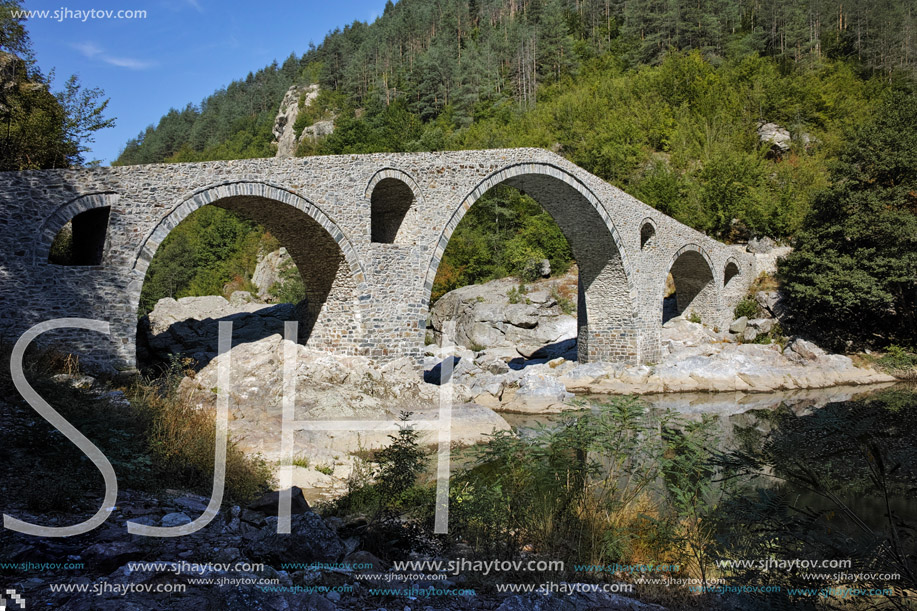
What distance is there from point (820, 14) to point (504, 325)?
38865 millimetres

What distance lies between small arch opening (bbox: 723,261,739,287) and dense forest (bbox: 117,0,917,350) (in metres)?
2.37

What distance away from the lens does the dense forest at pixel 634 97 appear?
26531 mm

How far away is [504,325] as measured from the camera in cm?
2066

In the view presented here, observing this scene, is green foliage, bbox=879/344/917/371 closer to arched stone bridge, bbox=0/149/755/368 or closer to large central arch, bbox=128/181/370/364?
arched stone bridge, bbox=0/149/755/368

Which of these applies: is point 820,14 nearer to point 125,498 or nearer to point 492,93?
point 492,93

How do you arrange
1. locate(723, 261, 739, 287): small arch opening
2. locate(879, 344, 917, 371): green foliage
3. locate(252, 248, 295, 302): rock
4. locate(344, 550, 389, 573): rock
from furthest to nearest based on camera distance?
locate(252, 248, 295, 302): rock < locate(723, 261, 739, 287): small arch opening < locate(879, 344, 917, 371): green foliage < locate(344, 550, 389, 573): rock

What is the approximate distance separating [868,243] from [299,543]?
775 inches

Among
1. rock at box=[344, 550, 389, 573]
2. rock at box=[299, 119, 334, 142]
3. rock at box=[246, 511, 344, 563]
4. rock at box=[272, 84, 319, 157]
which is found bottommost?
rock at box=[344, 550, 389, 573]

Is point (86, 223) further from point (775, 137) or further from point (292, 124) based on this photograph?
point (292, 124)

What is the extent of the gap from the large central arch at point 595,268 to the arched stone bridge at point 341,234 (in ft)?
0.14

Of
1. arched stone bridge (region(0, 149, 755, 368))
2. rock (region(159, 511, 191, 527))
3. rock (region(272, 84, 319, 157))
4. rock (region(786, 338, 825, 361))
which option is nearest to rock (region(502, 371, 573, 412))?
arched stone bridge (region(0, 149, 755, 368))

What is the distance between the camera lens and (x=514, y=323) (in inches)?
812

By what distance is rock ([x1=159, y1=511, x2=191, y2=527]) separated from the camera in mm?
3496

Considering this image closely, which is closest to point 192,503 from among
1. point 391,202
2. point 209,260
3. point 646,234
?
point 391,202
